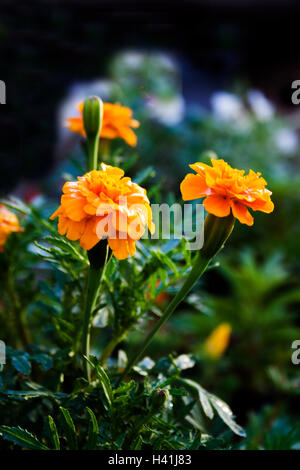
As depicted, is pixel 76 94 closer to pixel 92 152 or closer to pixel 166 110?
pixel 166 110

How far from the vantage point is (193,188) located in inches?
14.1

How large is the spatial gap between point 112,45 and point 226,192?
2.56 m

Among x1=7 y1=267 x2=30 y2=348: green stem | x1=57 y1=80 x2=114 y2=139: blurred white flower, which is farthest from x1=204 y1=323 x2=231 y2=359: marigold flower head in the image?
x1=57 y1=80 x2=114 y2=139: blurred white flower

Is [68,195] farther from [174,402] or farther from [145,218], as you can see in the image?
[174,402]

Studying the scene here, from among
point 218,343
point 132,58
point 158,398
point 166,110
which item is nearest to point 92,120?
point 158,398

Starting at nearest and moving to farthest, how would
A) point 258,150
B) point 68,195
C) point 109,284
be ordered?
point 68,195 < point 109,284 < point 258,150

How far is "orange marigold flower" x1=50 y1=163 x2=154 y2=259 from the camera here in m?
0.32

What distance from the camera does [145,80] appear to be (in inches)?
98.8

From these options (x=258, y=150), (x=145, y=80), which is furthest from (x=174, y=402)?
(x=145, y=80)

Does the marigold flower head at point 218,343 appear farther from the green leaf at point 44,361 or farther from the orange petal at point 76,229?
the orange petal at point 76,229

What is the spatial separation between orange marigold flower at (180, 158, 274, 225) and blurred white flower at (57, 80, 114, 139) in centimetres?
219

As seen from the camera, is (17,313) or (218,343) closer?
(17,313)

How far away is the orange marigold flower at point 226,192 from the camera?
1.12ft

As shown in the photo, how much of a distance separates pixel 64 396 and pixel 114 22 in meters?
2.59
